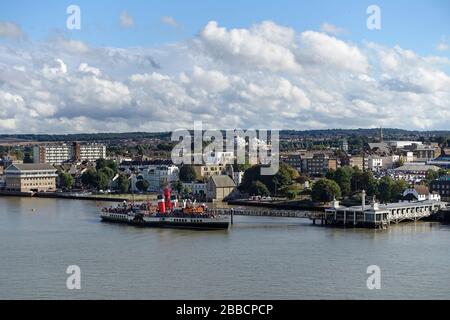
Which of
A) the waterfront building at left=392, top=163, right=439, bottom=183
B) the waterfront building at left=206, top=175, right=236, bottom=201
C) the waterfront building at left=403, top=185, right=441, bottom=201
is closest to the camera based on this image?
the waterfront building at left=403, top=185, right=441, bottom=201

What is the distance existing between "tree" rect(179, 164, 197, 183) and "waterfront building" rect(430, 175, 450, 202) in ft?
29.1

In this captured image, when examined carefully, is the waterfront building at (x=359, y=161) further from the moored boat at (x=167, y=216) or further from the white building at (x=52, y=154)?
the white building at (x=52, y=154)

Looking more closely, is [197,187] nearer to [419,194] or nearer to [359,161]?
[419,194]

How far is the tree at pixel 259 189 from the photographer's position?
69.2 ft

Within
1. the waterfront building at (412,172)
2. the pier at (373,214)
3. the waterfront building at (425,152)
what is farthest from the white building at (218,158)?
the pier at (373,214)

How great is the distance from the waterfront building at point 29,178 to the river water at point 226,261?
12.0m

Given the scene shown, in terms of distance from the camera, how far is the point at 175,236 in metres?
12.7

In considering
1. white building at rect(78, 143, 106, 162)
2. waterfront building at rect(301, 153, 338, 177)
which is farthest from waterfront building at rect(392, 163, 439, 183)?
white building at rect(78, 143, 106, 162)

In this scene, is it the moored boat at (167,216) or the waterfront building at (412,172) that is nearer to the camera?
the moored boat at (167,216)

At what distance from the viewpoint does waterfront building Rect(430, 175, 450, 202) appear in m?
18.0

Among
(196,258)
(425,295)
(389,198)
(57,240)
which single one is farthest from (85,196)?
(425,295)

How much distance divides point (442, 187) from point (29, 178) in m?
14.5

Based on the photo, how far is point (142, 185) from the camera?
2484 centimetres

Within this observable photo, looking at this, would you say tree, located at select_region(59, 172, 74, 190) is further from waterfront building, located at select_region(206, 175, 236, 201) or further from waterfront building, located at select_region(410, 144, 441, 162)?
waterfront building, located at select_region(410, 144, 441, 162)
